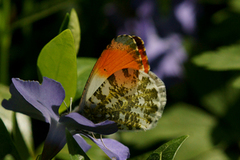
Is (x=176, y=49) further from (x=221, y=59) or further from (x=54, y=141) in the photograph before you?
(x=54, y=141)

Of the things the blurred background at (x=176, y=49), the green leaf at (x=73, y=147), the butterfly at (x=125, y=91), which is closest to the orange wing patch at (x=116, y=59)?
the butterfly at (x=125, y=91)

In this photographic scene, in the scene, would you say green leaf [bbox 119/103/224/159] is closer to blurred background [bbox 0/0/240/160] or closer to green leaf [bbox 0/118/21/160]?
blurred background [bbox 0/0/240/160]

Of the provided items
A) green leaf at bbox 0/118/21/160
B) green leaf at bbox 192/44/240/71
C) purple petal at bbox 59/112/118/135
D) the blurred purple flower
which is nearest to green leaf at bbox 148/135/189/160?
purple petal at bbox 59/112/118/135

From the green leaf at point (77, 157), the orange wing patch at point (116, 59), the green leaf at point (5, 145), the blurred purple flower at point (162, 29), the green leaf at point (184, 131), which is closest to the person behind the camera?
the green leaf at point (77, 157)

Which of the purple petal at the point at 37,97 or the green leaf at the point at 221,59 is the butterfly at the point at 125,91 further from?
the green leaf at the point at 221,59

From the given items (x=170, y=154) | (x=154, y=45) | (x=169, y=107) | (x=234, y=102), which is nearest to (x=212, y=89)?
(x=234, y=102)

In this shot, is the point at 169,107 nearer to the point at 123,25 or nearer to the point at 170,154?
the point at 123,25
